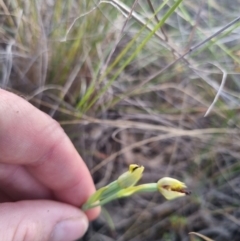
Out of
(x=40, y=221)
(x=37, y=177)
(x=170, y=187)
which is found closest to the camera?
(x=170, y=187)

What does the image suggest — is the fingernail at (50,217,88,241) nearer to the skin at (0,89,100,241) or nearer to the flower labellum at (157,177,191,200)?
the skin at (0,89,100,241)

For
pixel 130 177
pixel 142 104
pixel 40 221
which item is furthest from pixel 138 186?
pixel 142 104

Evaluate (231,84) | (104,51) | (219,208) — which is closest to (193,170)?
(219,208)

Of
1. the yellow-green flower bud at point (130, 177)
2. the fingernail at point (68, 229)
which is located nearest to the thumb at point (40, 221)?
the fingernail at point (68, 229)

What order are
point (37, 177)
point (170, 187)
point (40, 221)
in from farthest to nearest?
point (37, 177)
point (40, 221)
point (170, 187)

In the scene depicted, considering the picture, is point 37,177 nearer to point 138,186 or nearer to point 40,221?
point 40,221

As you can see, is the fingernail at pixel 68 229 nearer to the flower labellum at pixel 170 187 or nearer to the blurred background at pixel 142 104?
the blurred background at pixel 142 104
